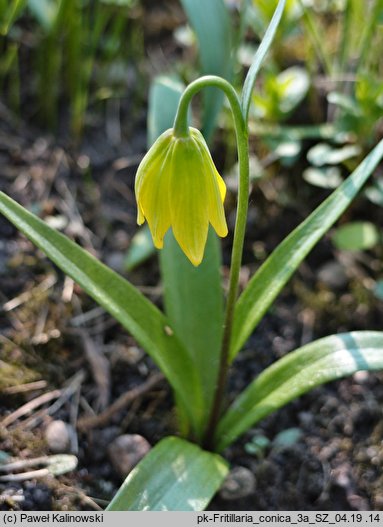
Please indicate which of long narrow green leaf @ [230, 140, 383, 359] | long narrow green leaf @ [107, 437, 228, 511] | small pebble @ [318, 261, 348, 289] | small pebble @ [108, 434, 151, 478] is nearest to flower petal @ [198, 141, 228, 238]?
long narrow green leaf @ [230, 140, 383, 359]

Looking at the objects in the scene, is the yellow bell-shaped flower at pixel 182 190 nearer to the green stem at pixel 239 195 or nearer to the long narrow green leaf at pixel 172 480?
the green stem at pixel 239 195

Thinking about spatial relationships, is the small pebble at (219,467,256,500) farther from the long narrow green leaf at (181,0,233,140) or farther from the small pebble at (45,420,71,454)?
the long narrow green leaf at (181,0,233,140)

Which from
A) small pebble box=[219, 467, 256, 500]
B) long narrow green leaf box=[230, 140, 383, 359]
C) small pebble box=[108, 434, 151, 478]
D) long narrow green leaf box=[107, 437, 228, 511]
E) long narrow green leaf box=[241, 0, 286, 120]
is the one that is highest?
long narrow green leaf box=[241, 0, 286, 120]

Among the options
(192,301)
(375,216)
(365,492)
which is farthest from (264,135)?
(365,492)

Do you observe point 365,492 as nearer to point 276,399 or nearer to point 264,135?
point 276,399

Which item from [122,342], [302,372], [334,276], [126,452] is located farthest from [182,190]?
[334,276]

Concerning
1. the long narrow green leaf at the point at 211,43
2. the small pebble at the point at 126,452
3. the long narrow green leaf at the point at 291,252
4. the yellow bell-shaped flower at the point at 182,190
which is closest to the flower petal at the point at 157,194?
the yellow bell-shaped flower at the point at 182,190
